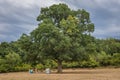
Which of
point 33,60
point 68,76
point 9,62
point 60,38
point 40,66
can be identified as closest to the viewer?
point 68,76

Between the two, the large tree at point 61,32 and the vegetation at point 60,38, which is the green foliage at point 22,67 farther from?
the large tree at point 61,32

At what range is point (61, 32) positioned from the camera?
151 feet

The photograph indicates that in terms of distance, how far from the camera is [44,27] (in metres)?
45.4

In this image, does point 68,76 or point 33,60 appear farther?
point 33,60

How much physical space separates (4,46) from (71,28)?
3647 centimetres

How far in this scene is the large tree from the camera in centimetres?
4444

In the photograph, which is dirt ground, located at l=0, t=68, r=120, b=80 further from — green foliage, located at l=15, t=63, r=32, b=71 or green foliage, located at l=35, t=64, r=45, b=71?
green foliage, located at l=15, t=63, r=32, b=71

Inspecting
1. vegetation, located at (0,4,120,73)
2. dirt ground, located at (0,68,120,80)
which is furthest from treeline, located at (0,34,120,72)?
dirt ground, located at (0,68,120,80)

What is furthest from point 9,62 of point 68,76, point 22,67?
point 68,76

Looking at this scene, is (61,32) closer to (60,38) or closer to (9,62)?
(60,38)

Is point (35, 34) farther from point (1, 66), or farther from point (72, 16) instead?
point (1, 66)

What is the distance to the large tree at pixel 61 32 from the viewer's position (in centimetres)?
4444

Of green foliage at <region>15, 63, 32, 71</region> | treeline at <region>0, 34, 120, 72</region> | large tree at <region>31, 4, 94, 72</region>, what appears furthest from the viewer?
green foliage at <region>15, 63, 32, 71</region>

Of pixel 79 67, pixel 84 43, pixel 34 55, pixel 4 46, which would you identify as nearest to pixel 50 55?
pixel 34 55
